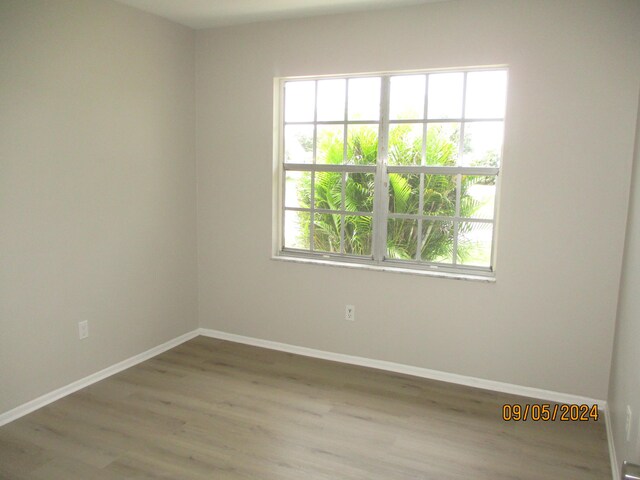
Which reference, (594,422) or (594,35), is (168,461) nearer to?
(594,422)

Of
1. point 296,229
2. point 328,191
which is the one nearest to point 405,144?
point 328,191

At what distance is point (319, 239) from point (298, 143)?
0.75 m

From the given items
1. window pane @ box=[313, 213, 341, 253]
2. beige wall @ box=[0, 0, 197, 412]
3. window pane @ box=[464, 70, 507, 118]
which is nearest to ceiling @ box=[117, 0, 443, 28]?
beige wall @ box=[0, 0, 197, 412]

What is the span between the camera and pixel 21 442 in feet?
8.25

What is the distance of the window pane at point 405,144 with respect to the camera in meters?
3.41

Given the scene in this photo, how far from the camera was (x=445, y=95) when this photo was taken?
10.8 feet

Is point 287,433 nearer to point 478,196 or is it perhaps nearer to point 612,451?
point 612,451

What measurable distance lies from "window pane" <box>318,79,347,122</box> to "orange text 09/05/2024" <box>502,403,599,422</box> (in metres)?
2.24

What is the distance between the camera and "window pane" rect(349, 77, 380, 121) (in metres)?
3.50

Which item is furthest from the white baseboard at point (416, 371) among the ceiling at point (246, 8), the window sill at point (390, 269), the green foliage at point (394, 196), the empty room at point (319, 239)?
the ceiling at point (246, 8)

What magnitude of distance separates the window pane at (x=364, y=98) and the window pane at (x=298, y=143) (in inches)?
14.5

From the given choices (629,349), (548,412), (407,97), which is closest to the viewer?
(629,349)

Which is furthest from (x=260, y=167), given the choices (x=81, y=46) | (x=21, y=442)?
(x=21, y=442)

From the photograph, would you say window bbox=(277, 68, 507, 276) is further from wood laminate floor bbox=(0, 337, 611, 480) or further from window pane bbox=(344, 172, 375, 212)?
wood laminate floor bbox=(0, 337, 611, 480)
